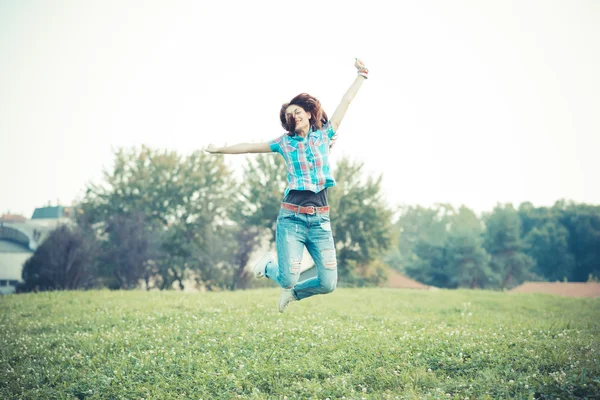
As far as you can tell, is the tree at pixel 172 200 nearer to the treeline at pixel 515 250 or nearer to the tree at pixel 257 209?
the tree at pixel 257 209

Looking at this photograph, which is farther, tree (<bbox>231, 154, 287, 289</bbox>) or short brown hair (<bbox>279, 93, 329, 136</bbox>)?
tree (<bbox>231, 154, 287, 289</bbox>)

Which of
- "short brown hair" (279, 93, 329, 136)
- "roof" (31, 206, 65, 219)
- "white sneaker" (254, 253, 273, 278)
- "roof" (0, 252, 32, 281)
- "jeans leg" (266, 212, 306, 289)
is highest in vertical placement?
"roof" (31, 206, 65, 219)

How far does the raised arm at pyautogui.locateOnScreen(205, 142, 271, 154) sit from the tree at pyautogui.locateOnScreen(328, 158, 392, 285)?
36912 mm

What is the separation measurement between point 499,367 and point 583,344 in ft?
6.69

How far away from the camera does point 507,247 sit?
7338cm

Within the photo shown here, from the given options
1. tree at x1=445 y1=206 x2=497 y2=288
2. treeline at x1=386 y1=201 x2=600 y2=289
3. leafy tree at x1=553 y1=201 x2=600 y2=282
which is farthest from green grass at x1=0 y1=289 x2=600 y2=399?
leafy tree at x1=553 y1=201 x2=600 y2=282

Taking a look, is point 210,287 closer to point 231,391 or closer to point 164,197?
point 164,197

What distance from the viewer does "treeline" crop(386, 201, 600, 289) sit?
66.9m

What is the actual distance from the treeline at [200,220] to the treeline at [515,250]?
24508 mm

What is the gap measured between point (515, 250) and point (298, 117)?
76.1m

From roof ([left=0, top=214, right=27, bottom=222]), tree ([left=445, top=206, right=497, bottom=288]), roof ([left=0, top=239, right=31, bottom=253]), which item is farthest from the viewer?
tree ([left=445, top=206, right=497, bottom=288])

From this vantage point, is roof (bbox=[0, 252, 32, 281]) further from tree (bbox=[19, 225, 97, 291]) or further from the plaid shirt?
the plaid shirt

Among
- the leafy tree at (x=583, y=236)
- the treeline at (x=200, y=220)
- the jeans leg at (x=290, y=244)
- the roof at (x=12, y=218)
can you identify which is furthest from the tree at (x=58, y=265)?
the leafy tree at (x=583, y=236)

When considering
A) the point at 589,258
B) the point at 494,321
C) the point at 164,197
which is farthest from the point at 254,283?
the point at 589,258
